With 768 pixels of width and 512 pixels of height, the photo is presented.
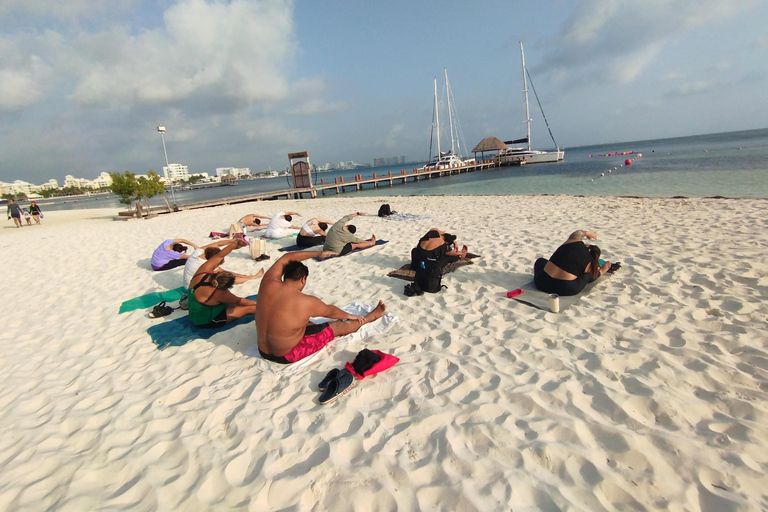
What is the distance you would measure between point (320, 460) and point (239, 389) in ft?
4.03

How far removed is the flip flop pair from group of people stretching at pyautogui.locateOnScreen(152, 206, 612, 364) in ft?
1.86

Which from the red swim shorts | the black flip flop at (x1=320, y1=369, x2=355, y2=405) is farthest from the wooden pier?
the black flip flop at (x1=320, y1=369, x2=355, y2=405)

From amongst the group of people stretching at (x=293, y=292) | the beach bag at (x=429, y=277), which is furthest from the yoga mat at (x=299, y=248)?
the beach bag at (x=429, y=277)

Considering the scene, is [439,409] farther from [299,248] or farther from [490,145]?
[490,145]

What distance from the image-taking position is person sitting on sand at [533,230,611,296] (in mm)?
4156

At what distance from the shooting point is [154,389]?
321 centimetres

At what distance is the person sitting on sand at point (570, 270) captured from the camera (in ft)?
13.6

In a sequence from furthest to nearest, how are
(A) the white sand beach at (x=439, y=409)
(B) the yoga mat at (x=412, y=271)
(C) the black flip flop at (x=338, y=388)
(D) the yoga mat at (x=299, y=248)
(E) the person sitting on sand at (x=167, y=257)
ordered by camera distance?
(D) the yoga mat at (x=299, y=248)
(E) the person sitting on sand at (x=167, y=257)
(B) the yoga mat at (x=412, y=271)
(C) the black flip flop at (x=338, y=388)
(A) the white sand beach at (x=439, y=409)

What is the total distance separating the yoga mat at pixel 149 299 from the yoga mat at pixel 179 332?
40.7 inches

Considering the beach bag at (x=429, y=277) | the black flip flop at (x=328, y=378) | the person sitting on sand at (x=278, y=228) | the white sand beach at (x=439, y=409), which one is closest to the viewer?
the white sand beach at (x=439, y=409)

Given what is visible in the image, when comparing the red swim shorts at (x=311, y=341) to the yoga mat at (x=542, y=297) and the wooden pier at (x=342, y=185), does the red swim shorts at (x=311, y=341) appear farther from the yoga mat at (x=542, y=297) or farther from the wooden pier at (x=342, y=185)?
the wooden pier at (x=342, y=185)

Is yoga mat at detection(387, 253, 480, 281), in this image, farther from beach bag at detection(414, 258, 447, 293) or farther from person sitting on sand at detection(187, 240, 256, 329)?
person sitting on sand at detection(187, 240, 256, 329)

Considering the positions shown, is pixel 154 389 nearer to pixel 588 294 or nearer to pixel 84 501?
pixel 84 501

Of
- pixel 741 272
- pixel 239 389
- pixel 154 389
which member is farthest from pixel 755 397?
pixel 154 389
